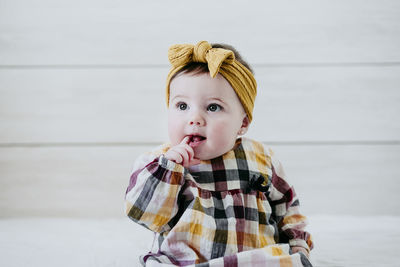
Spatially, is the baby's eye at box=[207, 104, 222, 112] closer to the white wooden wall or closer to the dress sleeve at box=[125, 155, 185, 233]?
the dress sleeve at box=[125, 155, 185, 233]

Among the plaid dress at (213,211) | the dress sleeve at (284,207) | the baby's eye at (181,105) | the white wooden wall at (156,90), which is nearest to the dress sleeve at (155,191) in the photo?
the plaid dress at (213,211)

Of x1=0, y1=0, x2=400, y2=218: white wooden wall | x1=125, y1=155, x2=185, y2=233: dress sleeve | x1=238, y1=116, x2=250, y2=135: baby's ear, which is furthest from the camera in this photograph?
x1=0, y1=0, x2=400, y2=218: white wooden wall

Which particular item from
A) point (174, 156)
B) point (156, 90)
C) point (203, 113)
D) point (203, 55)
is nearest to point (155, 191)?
point (174, 156)

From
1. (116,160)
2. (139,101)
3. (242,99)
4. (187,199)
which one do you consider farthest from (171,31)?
(187,199)

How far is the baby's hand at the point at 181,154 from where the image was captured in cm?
74

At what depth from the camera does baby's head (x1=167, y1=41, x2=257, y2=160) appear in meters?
0.79

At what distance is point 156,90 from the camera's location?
4.41 feet

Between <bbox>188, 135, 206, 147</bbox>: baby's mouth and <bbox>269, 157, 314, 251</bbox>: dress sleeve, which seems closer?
<bbox>188, 135, 206, 147</bbox>: baby's mouth

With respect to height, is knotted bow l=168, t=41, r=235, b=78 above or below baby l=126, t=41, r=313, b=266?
above

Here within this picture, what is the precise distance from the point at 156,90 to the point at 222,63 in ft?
1.87

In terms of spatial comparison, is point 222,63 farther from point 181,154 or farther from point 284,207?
point 284,207

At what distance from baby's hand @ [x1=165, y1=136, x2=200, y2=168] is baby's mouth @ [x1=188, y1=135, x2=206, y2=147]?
2 cm

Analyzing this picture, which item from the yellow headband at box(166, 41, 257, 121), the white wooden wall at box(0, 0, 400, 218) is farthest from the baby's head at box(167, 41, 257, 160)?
the white wooden wall at box(0, 0, 400, 218)

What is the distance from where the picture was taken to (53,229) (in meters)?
1.17
